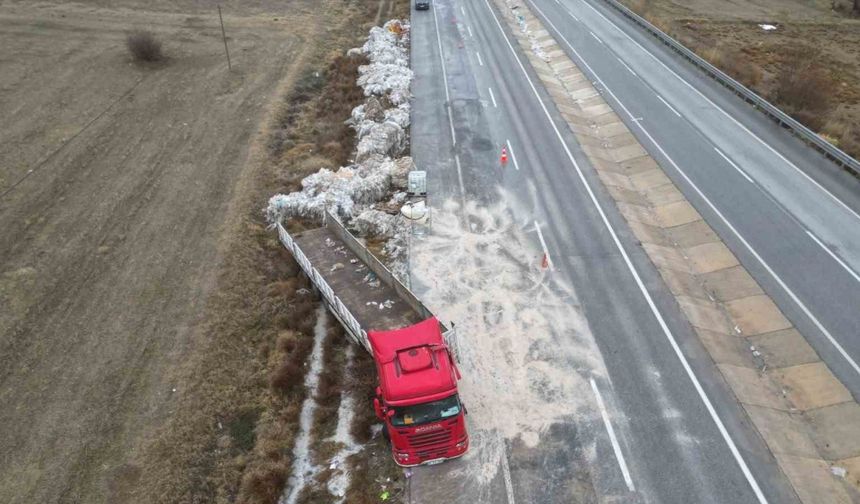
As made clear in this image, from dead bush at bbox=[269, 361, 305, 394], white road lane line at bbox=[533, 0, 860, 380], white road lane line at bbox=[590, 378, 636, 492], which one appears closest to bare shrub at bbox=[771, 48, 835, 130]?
white road lane line at bbox=[533, 0, 860, 380]

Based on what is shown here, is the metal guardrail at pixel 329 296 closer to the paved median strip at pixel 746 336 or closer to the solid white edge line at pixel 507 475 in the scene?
the solid white edge line at pixel 507 475

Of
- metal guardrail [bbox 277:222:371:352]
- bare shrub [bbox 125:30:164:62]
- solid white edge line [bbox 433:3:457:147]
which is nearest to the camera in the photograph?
metal guardrail [bbox 277:222:371:352]

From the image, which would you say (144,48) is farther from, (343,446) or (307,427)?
(343,446)

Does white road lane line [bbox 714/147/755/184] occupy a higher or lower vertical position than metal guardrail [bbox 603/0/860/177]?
lower

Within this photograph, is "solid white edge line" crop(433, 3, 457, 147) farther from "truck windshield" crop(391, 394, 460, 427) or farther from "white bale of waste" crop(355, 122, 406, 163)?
"truck windshield" crop(391, 394, 460, 427)

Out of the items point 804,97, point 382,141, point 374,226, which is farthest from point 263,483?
point 804,97

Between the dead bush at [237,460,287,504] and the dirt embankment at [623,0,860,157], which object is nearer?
the dead bush at [237,460,287,504]
